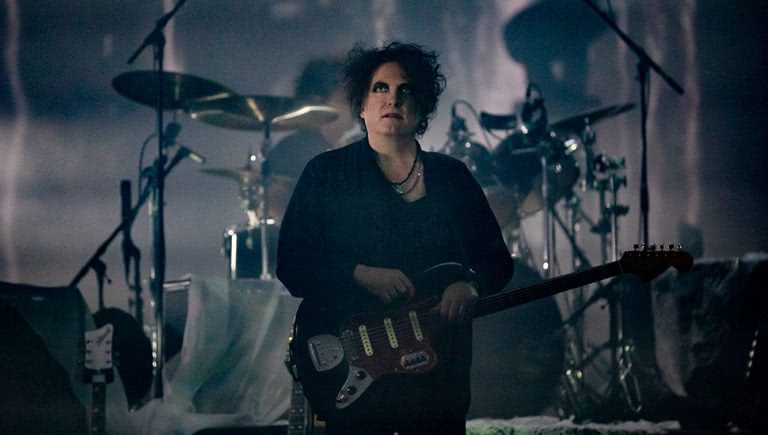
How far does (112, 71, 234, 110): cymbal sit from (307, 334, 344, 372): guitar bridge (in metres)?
2.84

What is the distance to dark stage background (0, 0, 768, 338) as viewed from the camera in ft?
17.9

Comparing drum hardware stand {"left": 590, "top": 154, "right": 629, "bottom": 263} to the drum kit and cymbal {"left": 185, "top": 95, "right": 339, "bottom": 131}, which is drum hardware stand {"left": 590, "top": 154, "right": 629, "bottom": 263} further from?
cymbal {"left": 185, "top": 95, "right": 339, "bottom": 131}

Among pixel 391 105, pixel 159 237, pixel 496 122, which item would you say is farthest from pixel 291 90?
pixel 391 105

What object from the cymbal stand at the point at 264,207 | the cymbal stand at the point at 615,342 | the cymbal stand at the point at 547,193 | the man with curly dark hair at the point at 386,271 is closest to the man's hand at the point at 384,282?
the man with curly dark hair at the point at 386,271

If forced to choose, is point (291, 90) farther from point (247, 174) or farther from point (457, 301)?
point (457, 301)

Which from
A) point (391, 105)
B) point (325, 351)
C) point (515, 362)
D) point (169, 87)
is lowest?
point (515, 362)

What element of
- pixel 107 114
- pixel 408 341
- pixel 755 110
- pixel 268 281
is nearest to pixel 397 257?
pixel 408 341

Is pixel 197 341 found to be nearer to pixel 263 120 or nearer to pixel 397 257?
pixel 263 120

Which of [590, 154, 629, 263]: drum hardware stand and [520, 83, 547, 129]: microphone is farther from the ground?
[520, 83, 547, 129]: microphone

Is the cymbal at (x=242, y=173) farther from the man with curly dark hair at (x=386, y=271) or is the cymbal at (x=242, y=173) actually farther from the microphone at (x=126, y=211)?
the man with curly dark hair at (x=386, y=271)

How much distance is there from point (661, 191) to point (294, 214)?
14.8 feet

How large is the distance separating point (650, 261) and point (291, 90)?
4187 mm

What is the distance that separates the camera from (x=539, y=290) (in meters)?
2.34

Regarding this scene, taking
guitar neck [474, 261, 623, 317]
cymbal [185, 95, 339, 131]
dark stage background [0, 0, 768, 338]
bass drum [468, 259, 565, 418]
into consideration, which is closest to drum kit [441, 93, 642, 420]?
bass drum [468, 259, 565, 418]
